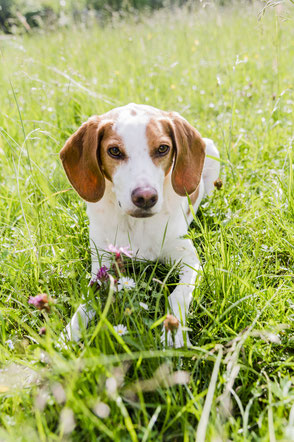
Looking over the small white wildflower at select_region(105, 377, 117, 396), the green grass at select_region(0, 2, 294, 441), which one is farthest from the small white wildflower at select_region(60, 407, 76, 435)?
the small white wildflower at select_region(105, 377, 117, 396)

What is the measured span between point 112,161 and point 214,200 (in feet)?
3.34

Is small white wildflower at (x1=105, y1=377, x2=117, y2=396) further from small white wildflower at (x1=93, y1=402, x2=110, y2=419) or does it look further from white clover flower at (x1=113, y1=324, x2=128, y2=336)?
white clover flower at (x1=113, y1=324, x2=128, y2=336)

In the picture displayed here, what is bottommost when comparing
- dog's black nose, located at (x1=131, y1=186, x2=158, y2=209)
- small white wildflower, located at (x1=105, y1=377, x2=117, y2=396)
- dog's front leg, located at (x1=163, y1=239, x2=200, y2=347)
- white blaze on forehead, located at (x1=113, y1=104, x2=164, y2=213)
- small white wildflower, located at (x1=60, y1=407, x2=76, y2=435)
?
dog's front leg, located at (x1=163, y1=239, x2=200, y2=347)

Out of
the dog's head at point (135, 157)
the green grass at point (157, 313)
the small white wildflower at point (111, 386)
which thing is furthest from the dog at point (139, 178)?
the small white wildflower at point (111, 386)

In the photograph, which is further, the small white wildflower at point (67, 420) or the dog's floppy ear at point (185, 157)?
the dog's floppy ear at point (185, 157)

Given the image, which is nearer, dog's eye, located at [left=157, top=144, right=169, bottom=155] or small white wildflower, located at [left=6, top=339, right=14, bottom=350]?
small white wildflower, located at [left=6, top=339, right=14, bottom=350]

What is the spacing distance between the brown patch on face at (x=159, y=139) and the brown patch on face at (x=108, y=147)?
13cm

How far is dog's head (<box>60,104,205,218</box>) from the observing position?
6.01ft

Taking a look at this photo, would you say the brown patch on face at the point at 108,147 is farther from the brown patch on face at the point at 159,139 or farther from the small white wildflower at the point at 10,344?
the small white wildflower at the point at 10,344

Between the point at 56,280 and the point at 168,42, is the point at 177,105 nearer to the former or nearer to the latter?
the point at 168,42

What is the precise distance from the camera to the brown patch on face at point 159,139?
191 centimetres

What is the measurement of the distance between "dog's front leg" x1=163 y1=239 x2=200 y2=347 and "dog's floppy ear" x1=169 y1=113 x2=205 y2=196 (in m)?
0.30

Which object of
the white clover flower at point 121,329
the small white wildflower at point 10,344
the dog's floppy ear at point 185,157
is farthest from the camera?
the dog's floppy ear at point 185,157

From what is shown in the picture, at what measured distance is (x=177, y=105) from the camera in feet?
14.4
